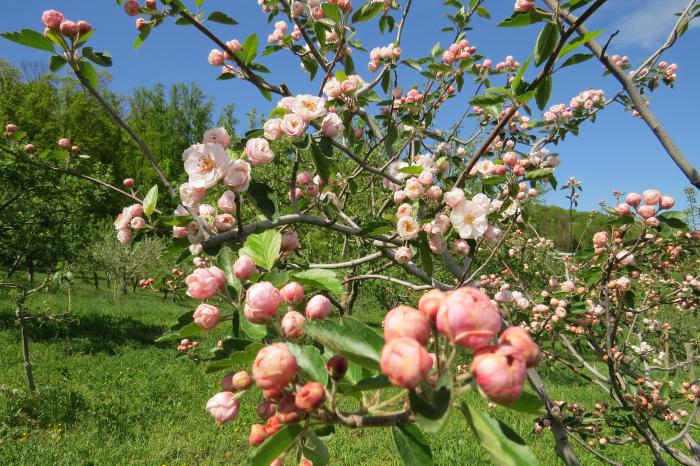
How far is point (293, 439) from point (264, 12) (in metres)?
2.63

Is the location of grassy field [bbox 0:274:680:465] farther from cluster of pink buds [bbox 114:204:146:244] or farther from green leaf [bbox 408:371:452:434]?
green leaf [bbox 408:371:452:434]

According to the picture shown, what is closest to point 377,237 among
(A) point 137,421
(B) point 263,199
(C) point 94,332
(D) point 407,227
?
(D) point 407,227

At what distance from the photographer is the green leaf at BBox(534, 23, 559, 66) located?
1.14 m

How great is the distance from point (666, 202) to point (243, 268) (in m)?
1.75

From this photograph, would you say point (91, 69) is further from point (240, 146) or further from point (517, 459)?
point (517, 459)

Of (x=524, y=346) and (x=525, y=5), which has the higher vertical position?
(x=525, y=5)

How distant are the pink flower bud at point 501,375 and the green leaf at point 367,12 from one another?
5.98 feet

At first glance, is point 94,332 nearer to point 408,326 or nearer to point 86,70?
point 86,70

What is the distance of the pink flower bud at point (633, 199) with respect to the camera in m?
1.75

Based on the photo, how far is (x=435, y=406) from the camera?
23.2 inches

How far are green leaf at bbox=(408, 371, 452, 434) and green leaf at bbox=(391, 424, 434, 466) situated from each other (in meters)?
0.11

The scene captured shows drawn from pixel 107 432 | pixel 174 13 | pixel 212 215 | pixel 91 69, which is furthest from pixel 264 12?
pixel 107 432

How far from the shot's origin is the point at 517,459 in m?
0.57

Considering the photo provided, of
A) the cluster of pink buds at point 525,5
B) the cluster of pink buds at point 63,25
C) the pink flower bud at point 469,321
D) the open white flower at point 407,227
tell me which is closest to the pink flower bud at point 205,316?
the pink flower bud at point 469,321
